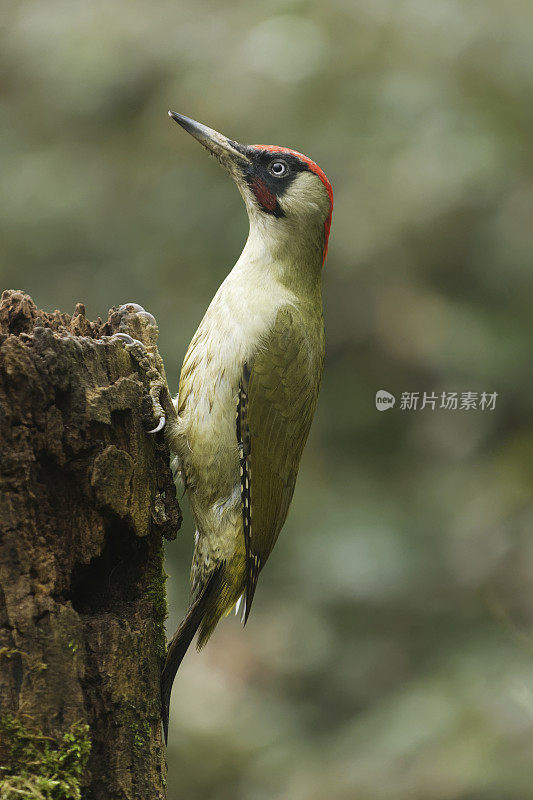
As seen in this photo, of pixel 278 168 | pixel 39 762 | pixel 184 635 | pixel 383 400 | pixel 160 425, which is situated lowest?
pixel 39 762

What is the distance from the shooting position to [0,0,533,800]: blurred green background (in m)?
3.73

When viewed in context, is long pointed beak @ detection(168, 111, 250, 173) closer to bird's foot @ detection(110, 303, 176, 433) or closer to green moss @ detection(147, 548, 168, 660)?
bird's foot @ detection(110, 303, 176, 433)

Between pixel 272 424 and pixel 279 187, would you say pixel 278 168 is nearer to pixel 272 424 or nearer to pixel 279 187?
pixel 279 187

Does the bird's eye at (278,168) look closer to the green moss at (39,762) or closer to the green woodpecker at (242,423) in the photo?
the green woodpecker at (242,423)

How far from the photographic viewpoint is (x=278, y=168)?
3.12m

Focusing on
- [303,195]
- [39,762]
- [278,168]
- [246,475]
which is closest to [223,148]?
[278,168]

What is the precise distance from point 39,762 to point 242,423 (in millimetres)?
1222

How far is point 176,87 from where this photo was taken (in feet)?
13.1

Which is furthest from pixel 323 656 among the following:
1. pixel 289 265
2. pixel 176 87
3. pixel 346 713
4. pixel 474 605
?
pixel 176 87

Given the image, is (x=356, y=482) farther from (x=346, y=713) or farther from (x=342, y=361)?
(x=346, y=713)

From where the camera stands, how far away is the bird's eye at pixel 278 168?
3111mm

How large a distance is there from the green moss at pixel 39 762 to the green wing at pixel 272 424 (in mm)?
919

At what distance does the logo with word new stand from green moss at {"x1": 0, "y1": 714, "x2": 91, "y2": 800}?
2.48 meters

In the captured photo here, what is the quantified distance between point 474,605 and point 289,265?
1.83 meters
